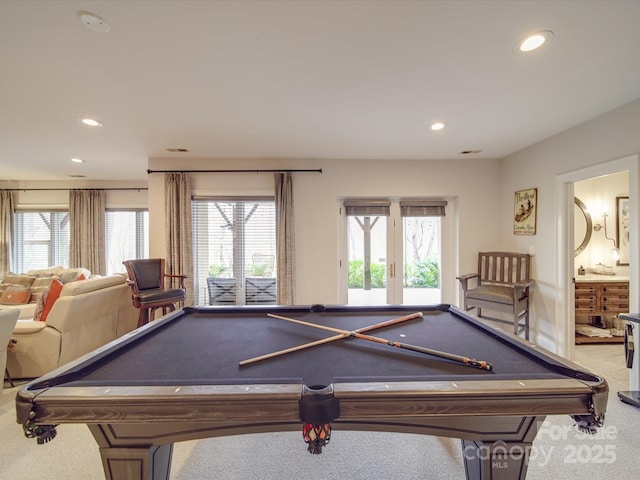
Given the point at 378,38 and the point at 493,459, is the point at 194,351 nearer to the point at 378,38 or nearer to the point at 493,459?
the point at 493,459

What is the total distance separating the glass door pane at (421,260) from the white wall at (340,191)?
13.4 inches

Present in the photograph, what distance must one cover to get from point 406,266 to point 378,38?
3.24m

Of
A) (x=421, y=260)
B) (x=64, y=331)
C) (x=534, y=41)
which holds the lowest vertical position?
(x=64, y=331)

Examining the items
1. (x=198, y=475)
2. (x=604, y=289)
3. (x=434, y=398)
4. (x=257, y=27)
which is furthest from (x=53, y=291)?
(x=604, y=289)

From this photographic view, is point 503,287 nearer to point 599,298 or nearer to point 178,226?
point 599,298

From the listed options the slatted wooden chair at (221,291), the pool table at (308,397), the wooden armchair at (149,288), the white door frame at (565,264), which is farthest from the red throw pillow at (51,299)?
the white door frame at (565,264)

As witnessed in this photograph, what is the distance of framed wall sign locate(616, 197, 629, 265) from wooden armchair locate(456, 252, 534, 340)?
4.74ft

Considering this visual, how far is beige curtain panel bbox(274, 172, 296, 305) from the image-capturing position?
150 inches

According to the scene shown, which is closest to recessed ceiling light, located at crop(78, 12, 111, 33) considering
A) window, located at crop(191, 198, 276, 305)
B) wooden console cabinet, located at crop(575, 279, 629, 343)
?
window, located at crop(191, 198, 276, 305)

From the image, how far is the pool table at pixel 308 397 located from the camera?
0.89 meters

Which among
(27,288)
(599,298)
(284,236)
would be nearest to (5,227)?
(27,288)

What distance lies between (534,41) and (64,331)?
4.45 metres

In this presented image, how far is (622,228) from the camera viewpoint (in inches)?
142

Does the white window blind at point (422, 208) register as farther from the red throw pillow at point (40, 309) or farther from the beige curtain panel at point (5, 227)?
the beige curtain panel at point (5, 227)
